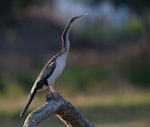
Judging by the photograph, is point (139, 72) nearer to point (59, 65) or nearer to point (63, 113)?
point (59, 65)

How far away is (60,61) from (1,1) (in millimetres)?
24602

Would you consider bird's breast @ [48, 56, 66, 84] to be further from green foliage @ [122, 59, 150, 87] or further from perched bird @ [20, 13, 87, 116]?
green foliage @ [122, 59, 150, 87]

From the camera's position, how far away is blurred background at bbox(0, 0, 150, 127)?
2422 cm

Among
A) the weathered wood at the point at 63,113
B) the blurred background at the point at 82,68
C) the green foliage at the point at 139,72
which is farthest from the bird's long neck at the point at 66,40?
the green foliage at the point at 139,72

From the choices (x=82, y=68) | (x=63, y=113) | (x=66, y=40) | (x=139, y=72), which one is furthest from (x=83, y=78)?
(x=63, y=113)

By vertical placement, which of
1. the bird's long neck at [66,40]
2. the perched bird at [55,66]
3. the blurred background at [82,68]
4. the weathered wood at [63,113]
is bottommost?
the blurred background at [82,68]

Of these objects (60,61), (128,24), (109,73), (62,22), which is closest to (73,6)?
(128,24)

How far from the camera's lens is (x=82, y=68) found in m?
30.6

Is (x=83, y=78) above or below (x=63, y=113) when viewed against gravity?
below

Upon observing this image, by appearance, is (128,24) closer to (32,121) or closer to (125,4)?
(125,4)

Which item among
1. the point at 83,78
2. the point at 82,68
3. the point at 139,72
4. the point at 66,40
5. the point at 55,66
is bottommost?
the point at 82,68

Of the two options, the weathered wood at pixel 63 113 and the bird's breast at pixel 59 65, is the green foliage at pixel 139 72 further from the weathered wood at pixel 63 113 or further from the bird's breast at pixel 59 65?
the weathered wood at pixel 63 113

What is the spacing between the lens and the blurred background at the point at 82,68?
24.2 metres

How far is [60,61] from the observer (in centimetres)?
740
